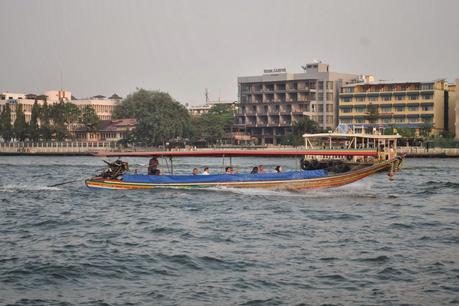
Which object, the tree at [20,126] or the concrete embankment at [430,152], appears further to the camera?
the tree at [20,126]

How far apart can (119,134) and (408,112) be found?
2475 inches

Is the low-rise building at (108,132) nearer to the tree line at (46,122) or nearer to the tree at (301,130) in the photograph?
the tree line at (46,122)

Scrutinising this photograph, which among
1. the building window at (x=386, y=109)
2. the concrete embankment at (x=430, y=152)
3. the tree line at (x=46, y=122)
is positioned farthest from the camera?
the tree line at (x=46, y=122)

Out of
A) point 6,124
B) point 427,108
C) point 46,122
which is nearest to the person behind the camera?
point 427,108

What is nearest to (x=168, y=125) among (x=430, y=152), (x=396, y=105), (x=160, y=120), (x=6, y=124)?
(x=160, y=120)

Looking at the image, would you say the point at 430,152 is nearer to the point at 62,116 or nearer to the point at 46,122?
the point at 62,116

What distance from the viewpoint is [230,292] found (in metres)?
21.2

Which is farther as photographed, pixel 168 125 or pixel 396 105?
pixel 168 125

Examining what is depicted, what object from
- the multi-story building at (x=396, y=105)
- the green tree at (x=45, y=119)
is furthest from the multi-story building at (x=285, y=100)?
the green tree at (x=45, y=119)

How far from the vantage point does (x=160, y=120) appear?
153m

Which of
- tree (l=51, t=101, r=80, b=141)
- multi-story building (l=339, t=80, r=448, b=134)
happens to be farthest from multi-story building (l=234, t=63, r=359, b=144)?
tree (l=51, t=101, r=80, b=141)

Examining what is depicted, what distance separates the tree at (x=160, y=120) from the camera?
5994 inches

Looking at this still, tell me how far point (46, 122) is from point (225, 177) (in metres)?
118

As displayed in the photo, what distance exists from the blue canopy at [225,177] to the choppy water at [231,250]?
0.87 metres
